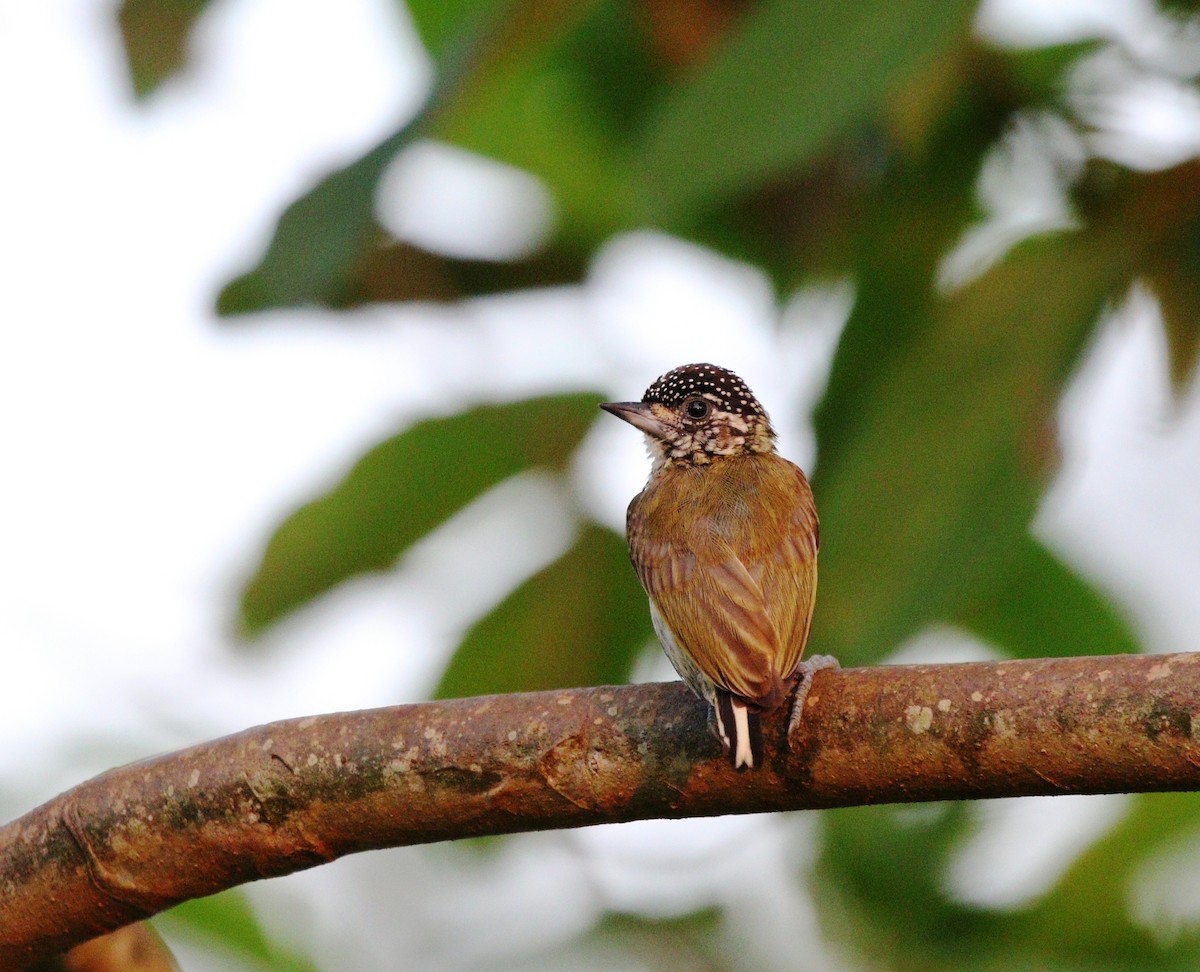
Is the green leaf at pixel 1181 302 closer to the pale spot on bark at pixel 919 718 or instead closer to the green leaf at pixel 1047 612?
the green leaf at pixel 1047 612

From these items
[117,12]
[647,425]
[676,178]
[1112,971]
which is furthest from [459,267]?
[1112,971]

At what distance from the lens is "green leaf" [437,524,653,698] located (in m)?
4.34

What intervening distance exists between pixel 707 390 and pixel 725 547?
2.99 ft

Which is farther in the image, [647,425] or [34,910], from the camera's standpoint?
[647,425]

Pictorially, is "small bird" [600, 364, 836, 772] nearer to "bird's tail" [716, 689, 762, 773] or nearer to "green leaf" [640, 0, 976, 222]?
"bird's tail" [716, 689, 762, 773]

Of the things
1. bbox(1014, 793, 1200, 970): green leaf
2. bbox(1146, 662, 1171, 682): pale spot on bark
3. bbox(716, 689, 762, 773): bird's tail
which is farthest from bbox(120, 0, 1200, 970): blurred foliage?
bbox(1146, 662, 1171, 682): pale spot on bark

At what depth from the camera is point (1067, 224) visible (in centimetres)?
425

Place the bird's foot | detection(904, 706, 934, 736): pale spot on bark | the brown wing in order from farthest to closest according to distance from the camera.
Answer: the brown wing
the bird's foot
detection(904, 706, 934, 736): pale spot on bark

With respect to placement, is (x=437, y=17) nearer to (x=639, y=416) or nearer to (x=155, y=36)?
(x=155, y=36)

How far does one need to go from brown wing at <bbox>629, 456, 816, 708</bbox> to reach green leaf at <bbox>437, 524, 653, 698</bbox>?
0.22 meters

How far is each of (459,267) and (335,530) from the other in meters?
0.96

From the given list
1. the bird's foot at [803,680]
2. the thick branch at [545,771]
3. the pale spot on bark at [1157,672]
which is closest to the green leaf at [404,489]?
the thick branch at [545,771]

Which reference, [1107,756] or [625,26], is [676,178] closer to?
[1107,756]

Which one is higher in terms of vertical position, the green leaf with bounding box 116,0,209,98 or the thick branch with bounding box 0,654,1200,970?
the green leaf with bounding box 116,0,209,98
